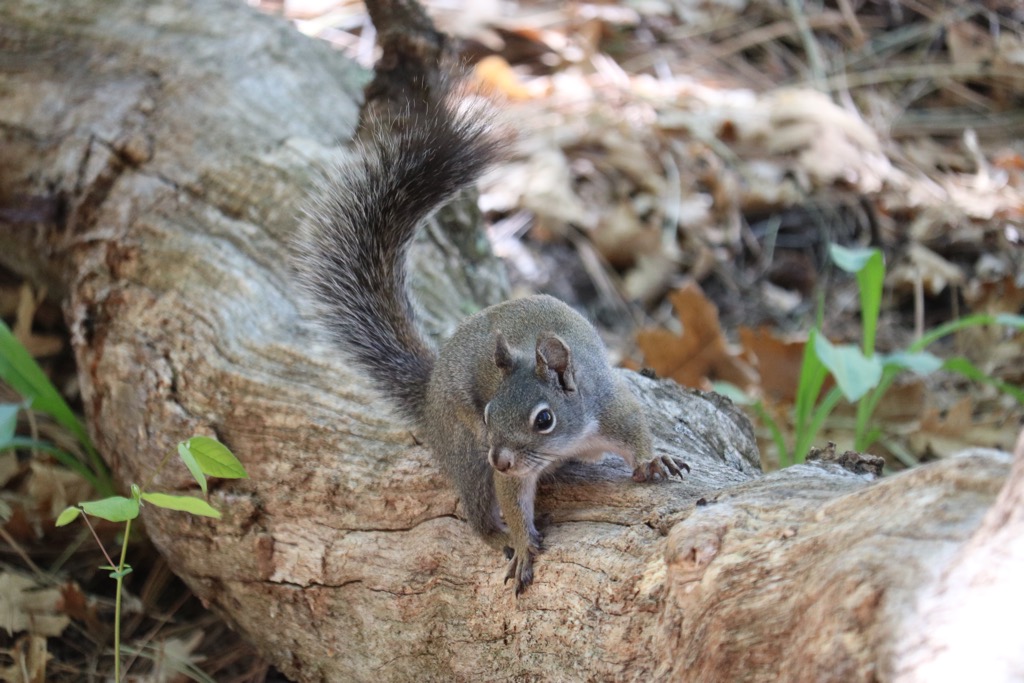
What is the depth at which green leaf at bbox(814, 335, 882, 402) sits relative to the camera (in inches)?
77.9

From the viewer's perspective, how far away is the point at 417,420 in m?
1.99

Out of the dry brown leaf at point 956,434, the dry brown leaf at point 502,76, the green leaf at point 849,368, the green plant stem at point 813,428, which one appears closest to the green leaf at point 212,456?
the green leaf at point 849,368

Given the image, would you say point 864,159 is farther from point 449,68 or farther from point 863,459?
point 863,459

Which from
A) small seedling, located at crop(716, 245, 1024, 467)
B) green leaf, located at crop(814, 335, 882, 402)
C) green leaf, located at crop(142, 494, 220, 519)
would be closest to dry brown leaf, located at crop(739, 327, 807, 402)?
small seedling, located at crop(716, 245, 1024, 467)

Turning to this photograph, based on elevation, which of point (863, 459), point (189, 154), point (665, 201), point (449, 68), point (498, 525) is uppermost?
point (449, 68)

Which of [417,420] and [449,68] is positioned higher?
[449,68]

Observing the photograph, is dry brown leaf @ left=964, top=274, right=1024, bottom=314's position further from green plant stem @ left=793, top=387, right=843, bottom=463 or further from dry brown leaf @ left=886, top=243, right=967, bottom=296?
green plant stem @ left=793, top=387, right=843, bottom=463

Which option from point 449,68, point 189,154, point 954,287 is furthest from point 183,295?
point 954,287

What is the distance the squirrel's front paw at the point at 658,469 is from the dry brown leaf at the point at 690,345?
3.62ft

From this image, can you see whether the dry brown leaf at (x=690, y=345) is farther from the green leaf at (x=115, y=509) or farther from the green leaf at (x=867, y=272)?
the green leaf at (x=115, y=509)

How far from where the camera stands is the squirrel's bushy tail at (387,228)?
2004mm

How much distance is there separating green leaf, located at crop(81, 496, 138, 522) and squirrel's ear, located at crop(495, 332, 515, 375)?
64 cm

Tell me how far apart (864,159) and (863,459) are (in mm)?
2373

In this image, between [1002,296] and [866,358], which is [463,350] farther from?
[1002,296]
